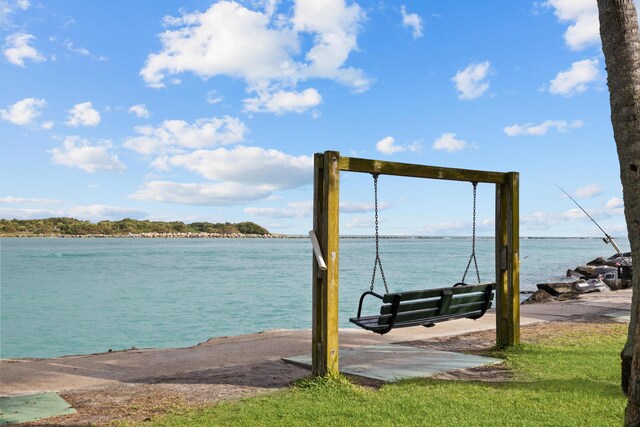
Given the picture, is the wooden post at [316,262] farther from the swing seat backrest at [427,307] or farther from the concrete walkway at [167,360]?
the concrete walkway at [167,360]

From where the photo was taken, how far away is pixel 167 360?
7.53 metres

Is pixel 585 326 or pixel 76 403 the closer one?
pixel 76 403

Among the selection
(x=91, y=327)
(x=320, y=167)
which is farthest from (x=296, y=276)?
(x=320, y=167)

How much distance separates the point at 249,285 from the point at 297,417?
3276 centimetres

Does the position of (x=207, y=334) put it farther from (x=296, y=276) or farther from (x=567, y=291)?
(x=296, y=276)

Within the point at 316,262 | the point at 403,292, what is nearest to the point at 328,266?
the point at 316,262

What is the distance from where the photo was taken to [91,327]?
74.9ft

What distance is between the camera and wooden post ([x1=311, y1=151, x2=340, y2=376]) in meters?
5.73

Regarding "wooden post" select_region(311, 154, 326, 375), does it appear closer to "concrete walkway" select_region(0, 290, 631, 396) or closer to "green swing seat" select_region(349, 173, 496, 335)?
"green swing seat" select_region(349, 173, 496, 335)

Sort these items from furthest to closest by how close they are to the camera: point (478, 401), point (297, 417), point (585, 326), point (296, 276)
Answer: point (296, 276) < point (585, 326) < point (478, 401) < point (297, 417)

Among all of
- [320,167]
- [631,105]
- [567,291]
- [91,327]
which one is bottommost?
[91,327]

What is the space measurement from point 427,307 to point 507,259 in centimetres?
176

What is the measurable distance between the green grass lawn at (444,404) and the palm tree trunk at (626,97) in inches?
19.2

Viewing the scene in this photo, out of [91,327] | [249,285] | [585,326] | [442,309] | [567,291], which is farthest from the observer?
[249,285]
